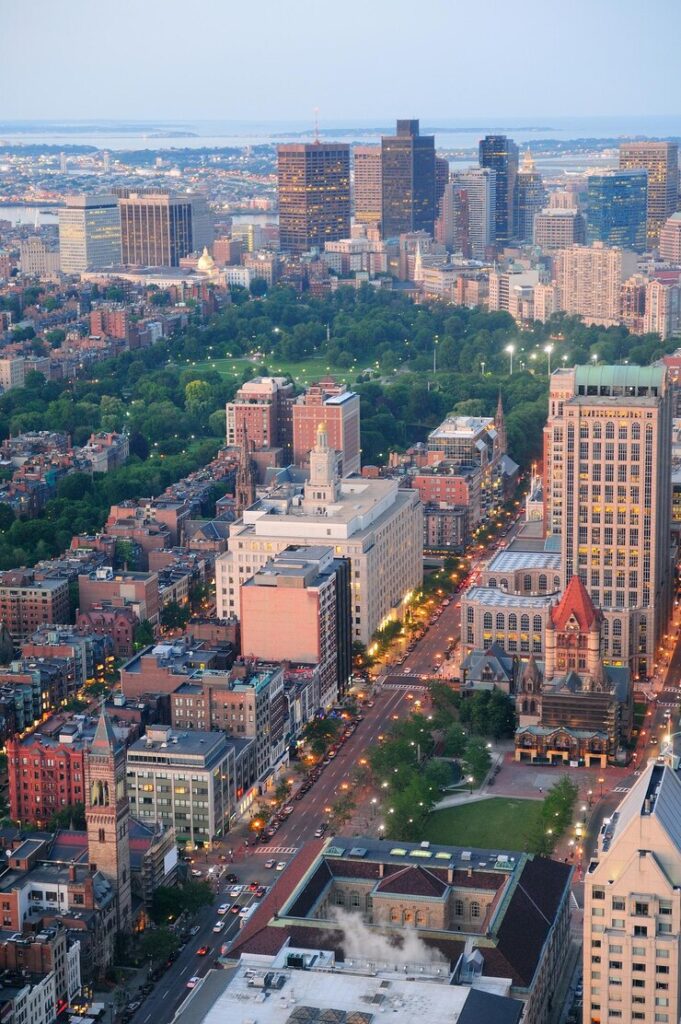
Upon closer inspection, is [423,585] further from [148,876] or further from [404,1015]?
→ [404,1015]

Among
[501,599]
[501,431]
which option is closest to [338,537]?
[501,599]

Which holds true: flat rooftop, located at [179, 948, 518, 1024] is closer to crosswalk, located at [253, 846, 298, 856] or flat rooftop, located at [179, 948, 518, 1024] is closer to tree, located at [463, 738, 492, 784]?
crosswalk, located at [253, 846, 298, 856]

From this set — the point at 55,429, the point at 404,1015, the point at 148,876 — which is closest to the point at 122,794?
the point at 148,876

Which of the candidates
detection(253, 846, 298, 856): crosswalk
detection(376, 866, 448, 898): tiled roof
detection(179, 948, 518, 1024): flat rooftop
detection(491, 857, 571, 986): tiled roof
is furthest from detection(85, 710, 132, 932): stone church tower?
detection(491, 857, 571, 986): tiled roof

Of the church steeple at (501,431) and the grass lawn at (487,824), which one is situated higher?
the church steeple at (501,431)

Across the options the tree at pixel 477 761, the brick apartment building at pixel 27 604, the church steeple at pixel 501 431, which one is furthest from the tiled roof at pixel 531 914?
the church steeple at pixel 501 431

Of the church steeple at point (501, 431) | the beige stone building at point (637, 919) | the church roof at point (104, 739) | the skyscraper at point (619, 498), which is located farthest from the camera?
the church steeple at point (501, 431)

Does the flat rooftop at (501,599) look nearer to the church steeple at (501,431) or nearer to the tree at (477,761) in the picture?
the tree at (477,761)
